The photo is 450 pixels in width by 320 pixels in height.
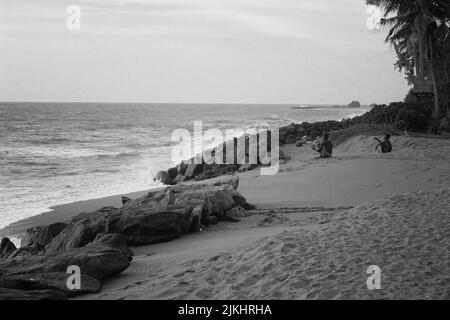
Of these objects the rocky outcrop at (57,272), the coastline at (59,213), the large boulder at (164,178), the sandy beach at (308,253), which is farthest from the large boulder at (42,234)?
the large boulder at (164,178)

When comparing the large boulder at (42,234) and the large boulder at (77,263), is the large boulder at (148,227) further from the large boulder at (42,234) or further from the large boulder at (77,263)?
the large boulder at (77,263)

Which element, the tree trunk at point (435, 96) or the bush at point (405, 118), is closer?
the tree trunk at point (435, 96)

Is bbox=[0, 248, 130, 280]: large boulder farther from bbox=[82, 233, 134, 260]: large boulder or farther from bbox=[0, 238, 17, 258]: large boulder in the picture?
bbox=[0, 238, 17, 258]: large boulder

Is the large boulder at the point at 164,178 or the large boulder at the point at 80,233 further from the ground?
the large boulder at the point at 80,233

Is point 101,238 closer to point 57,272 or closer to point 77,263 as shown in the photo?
point 77,263

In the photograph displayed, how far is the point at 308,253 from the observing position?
647 centimetres

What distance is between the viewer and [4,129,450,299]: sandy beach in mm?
5375

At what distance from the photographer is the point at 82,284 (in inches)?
231

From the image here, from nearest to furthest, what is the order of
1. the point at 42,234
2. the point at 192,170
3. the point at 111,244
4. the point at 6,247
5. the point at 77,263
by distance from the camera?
the point at 77,263 < the point at 111,244 < the point at 6,247 < the point at 42,234 < the point at 192,170

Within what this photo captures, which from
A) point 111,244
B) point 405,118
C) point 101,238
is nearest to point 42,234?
point 101,238

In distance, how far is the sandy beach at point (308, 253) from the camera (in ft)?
17.6
